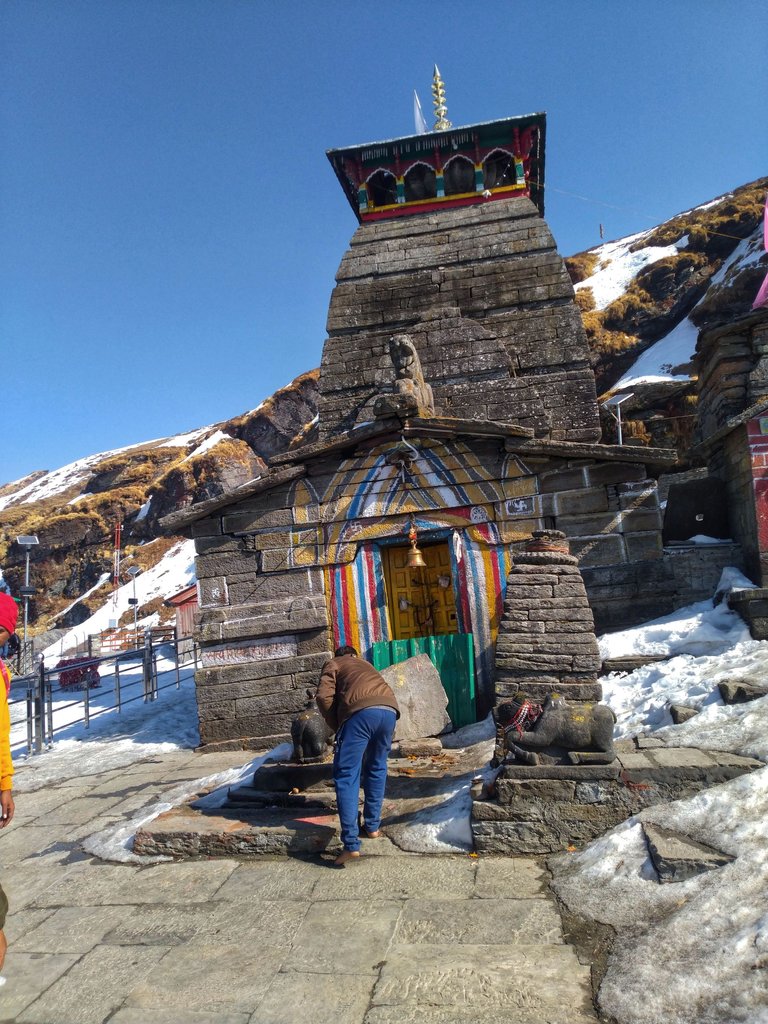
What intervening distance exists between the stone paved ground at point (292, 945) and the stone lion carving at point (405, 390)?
5.89 meters

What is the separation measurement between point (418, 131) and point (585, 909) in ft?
56.7

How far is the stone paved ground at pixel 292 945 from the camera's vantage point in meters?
3.38

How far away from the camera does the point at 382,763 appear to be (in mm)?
5383

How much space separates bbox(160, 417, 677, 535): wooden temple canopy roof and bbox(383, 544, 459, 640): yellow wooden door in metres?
1.68

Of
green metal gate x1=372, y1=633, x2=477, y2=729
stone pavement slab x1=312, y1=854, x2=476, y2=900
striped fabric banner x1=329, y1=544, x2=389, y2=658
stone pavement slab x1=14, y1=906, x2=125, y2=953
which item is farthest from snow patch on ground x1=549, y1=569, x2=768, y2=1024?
striped fabric banner x1=329, y1=544, x2=389, y2=658

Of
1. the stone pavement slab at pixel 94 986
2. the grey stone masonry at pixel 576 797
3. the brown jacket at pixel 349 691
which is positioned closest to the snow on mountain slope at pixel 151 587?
the brown jacket at pixel 349 691

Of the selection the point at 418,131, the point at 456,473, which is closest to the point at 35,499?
the point at 418,131

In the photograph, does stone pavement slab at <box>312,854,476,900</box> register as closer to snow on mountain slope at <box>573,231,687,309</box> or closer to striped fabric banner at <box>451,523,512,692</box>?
striped fabric banner at <box>451,523,512,692</box>

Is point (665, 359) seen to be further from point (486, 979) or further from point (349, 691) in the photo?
point (486, 979)

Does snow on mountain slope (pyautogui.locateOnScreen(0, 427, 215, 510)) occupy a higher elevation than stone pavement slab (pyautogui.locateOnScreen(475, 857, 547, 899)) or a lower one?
higher

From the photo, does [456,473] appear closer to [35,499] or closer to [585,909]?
[585,909]

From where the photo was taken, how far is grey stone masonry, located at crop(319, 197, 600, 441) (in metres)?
12.3

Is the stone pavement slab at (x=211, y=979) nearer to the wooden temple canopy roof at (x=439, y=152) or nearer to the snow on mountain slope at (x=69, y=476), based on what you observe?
the wooden temple canopy roof at (x=439, y=152)

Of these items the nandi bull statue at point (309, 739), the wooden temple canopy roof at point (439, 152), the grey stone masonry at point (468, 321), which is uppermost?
the wooden temple canopy roof at point (439, 152)
